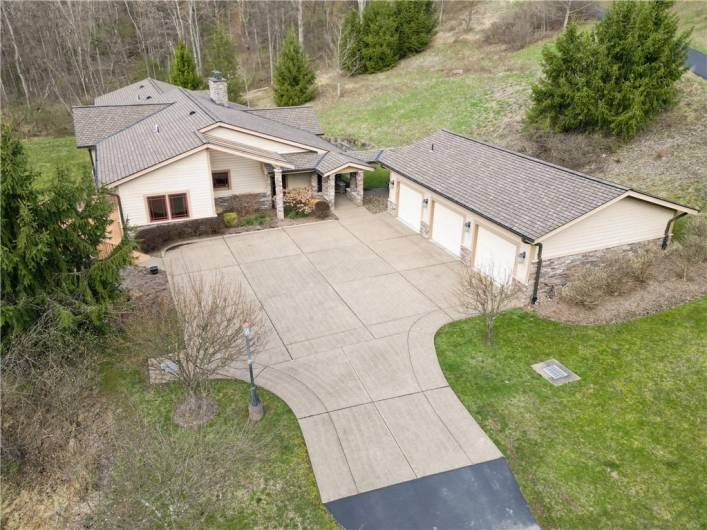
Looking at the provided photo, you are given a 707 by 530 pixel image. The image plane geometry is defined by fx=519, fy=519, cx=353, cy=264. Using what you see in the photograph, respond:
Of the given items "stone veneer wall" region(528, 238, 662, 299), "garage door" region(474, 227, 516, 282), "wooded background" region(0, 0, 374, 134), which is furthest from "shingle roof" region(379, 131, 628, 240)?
"wooded background" region(0, 0, 374, 134)

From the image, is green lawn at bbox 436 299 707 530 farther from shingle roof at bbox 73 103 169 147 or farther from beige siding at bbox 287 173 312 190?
shingle roof at bbox 73 103 169 147

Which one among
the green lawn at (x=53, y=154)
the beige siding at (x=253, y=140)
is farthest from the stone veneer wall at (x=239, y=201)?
the green lawn at (x=53, y=154)

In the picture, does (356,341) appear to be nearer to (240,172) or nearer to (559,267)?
(559,267)

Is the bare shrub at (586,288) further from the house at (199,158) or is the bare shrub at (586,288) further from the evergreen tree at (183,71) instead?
the evergreen tree at (183,71)

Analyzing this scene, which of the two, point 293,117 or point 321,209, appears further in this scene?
point 293,117

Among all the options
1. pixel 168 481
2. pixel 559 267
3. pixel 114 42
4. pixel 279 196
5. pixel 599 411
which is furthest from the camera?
pixel 114 42

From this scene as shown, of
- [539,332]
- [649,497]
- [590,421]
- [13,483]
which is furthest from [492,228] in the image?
[13,483]

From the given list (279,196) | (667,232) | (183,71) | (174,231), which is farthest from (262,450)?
(183,71)
